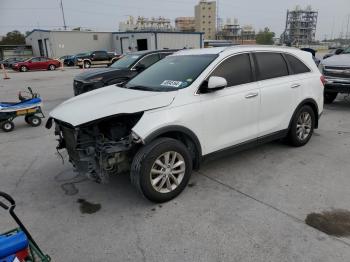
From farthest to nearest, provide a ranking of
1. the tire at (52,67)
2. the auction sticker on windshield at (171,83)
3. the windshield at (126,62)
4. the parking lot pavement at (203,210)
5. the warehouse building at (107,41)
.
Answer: the warehouse building at (107,41) < the tire at (52,67) < the windshield at (126,62) < the auction sticker on windshield at (171,83) < the parking lot pavement at (203,210)

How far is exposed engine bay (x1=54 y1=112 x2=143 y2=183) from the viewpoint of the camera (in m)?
3.46

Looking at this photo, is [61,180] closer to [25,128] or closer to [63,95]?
[25,128]

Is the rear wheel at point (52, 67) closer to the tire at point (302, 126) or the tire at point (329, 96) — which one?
the tire at point (329, 96)

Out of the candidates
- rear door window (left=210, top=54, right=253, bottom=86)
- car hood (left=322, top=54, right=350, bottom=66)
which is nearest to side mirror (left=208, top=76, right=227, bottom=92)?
rear door window (left=210, top=54, right=253, bottom=86)

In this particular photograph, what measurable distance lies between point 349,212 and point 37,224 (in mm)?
3397

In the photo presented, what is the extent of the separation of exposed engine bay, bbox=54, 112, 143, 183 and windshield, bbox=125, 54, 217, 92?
76cm

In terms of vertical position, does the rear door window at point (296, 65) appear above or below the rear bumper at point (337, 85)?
above

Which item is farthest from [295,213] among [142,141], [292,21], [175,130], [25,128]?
[292,21]

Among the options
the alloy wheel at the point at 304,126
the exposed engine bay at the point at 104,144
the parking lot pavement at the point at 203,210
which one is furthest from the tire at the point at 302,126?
the exposed engine bay at the point at 104,144

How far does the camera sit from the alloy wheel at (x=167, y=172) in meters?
3.58

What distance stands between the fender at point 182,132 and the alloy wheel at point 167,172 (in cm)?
24

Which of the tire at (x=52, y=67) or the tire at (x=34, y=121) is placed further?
the tire at (x=52, y=67)

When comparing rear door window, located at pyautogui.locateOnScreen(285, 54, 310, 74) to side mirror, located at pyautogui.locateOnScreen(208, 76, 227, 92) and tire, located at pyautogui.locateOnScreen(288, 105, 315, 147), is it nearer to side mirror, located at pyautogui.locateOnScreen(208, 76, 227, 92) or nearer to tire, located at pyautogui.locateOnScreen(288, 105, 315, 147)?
tire, located at pyautogui.locateOnScreen(288, 105, 315, 147)

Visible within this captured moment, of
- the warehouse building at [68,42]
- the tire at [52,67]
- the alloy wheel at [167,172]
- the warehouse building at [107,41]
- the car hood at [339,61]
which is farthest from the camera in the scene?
the warehouse building at [68,42]
